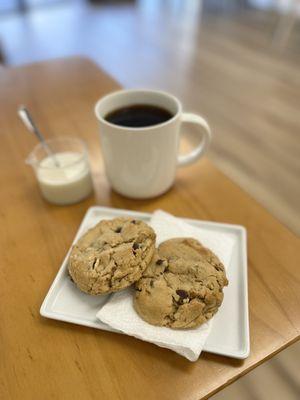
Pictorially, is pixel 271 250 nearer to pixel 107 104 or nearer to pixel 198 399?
pixel 198 399

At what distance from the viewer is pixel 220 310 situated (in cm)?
45

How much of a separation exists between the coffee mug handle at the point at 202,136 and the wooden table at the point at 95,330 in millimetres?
54

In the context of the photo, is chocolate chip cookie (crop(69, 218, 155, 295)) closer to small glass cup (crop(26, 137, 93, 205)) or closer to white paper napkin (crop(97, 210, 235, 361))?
white paper napkin (crop(97, 210, 235, 361))

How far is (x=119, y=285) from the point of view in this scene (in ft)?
1.40

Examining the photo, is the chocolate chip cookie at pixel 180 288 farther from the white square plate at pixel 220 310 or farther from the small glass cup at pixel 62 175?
the small glass cup at pixel 62 175

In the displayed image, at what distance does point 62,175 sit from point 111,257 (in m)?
0.26

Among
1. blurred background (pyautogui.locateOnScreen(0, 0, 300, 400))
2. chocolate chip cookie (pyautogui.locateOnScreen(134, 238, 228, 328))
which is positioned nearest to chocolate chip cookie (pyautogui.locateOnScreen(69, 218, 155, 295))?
chocolate chip cookie (pyautogui.locateOnScreen(134, 238, 228, 328))

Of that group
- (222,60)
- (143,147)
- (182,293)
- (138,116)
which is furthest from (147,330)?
(222,60)

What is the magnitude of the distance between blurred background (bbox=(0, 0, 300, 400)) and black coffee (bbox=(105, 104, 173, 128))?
51 cm

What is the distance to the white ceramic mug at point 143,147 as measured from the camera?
1.82 ft

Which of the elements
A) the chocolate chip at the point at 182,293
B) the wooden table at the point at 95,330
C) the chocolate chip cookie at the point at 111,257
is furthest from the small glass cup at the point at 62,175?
→ the chocolate chip at the point at 182,293

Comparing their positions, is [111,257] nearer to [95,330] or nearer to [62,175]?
[95,330]

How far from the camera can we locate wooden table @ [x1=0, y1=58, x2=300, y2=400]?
0.40 metres

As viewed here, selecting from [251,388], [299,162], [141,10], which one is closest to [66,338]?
[251,388]
